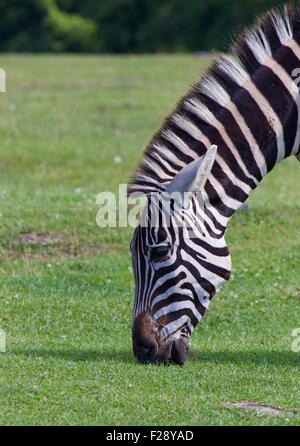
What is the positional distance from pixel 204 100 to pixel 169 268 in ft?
4.44

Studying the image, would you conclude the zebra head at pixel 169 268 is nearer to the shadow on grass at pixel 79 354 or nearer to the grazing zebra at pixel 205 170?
the grazing zebra at pixel 205 170

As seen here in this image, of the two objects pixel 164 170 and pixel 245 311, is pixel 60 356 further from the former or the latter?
pixel 245 311

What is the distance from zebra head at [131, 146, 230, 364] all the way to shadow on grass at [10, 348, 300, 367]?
2.01ft

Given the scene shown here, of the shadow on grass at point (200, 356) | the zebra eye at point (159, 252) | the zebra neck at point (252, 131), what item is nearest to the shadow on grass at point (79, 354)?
the shadow on grass at point (200, 356)

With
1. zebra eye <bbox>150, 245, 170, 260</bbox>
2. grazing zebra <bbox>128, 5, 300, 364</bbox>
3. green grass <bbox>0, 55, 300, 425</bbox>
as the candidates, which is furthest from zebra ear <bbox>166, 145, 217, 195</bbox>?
green grass <bbox>0, 55, 300, 425</bbox>

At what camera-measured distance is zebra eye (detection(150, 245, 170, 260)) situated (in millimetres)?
5785

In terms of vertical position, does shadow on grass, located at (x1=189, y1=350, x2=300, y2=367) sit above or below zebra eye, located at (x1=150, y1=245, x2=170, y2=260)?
below

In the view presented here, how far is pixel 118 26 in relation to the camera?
206 feet

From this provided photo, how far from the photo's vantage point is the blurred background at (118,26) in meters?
59.7

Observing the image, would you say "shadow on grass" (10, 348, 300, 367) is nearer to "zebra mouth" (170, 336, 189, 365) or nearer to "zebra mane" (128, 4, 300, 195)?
"zebra mouth" (170, 336, 189, 365)

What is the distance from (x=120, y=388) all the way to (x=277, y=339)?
241 centimetres

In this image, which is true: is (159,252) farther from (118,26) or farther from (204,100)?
(118,26)

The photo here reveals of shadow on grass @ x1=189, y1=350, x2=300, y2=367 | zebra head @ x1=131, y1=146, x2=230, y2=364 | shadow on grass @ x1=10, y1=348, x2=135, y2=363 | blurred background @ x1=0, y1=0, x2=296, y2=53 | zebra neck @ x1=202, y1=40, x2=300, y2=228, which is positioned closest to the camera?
zebra head @ x1=131, y1=146, x2=230, y2=364
